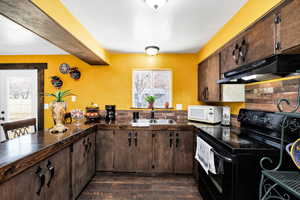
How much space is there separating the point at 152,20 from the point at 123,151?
210 centimetres

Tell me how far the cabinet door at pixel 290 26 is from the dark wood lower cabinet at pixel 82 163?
7.45ft

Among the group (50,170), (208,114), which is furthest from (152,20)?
(50,170)

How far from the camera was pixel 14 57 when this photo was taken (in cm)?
341

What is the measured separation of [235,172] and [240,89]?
4.33 ft

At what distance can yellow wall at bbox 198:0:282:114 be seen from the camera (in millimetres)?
1402

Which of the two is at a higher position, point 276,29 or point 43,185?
point 276,29

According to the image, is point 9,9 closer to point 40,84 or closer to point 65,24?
point 65,24

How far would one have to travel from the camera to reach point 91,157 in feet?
8.14

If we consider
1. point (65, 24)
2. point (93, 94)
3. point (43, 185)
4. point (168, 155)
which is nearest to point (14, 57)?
point (93, 94)

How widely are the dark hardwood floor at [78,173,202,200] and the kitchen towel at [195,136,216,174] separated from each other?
66 cm

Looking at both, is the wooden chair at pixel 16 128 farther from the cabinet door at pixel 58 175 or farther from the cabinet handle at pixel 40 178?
the cabinet handle at pixel 40 178

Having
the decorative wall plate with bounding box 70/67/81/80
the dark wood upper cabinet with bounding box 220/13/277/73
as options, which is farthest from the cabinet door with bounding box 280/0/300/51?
the decorative wall plate with bounding box 70/67/81/80

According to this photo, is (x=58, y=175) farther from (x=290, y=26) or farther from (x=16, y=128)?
(x=290, y=26)

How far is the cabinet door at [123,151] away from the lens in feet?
8.79
